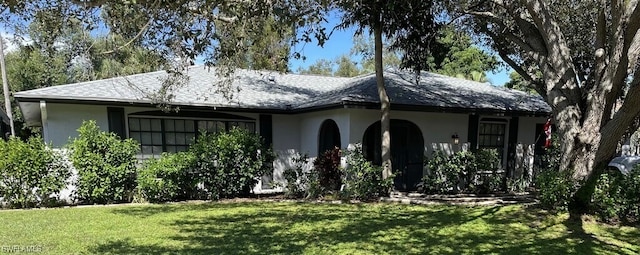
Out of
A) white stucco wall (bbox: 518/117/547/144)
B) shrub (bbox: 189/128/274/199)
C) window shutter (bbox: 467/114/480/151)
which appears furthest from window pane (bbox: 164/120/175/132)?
white stucco wall (bbox: 518/117/547/144)

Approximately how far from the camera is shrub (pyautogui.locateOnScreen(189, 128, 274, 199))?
9.91 metres

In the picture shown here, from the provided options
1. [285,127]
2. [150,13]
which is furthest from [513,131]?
[150,13]

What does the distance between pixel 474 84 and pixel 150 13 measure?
12887 millimetres

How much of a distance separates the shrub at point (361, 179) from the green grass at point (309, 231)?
3.60 feet

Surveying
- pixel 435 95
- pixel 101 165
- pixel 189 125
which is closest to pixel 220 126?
pixel 189 125

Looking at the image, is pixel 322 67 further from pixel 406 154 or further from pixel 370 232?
pixel 370 232

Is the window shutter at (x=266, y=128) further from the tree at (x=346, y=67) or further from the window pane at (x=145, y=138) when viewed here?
the tree at (x=346, y=67)

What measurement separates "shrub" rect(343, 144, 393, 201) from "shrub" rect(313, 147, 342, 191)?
426 mm

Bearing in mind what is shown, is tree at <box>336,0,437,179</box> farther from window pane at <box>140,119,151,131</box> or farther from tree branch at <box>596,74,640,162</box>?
window pane at <box>140,119,151,131</box>

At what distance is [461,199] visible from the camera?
1007 cm

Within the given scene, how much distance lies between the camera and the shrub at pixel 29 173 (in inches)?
336

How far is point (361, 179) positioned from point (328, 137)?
2686mm

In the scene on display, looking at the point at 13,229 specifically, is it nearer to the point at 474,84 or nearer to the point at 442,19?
the point at 442,19

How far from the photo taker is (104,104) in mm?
9914
